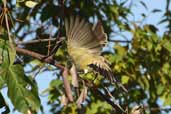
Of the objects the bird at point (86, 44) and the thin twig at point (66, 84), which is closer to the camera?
the bird at point (86, 44)

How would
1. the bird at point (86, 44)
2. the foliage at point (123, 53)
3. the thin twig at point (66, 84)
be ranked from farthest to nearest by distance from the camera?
the foliage at point (123, 53), the thin twig at point (66, 84), the bird at point (86, 44)

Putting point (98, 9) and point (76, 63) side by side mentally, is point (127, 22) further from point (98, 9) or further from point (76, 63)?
point (76, 63)

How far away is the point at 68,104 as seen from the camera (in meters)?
2.14

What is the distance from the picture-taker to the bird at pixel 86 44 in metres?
1.50

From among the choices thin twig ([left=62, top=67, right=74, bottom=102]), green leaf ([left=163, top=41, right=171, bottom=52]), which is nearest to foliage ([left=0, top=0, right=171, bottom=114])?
green leaf ([left=163, top=41, right=171, bottom=52])

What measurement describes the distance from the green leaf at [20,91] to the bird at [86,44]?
0.50 feet

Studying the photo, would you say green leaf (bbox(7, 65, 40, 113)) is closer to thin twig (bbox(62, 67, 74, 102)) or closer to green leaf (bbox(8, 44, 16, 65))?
green leaf (bbox(8, 44, 16, 65))

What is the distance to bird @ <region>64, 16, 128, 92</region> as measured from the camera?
150cm

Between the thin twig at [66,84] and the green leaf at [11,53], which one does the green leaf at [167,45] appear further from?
the green leaf at [11,53]

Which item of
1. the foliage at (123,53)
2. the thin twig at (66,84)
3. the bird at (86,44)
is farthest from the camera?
the foliage at (123,53)

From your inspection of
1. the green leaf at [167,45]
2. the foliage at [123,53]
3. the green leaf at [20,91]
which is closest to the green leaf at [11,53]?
the green leaf at [20,91]

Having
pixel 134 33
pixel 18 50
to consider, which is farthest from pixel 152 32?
pixel 18 50

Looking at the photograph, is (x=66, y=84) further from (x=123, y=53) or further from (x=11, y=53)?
(x=123, y=53)

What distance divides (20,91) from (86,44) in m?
0.21
